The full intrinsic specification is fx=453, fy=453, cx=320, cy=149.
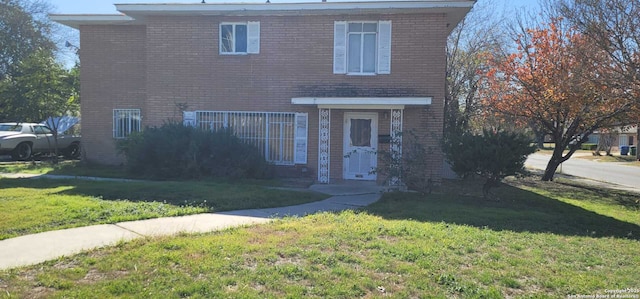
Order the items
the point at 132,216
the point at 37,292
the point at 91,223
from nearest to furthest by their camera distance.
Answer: the point at 37,292 → the point at 91,223 → the point at 132,216

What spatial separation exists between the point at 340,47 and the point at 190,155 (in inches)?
207

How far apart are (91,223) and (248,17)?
8.52 m

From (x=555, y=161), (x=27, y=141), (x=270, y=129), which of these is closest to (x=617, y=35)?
(x=555, y=161)

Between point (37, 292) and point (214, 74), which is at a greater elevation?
point (214, 74)

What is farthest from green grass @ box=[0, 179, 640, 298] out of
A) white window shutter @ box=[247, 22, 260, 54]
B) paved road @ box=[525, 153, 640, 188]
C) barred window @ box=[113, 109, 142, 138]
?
paved road @ box=[525, 153, 640, 188]

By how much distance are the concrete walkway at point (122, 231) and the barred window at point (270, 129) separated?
14.1 ft

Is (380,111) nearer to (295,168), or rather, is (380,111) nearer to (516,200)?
(295,168)

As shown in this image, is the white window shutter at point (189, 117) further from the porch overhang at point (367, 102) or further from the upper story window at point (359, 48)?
the upper story window at point (359, 48)

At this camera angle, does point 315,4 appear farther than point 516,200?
Yes

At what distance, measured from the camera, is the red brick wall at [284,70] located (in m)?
12.9

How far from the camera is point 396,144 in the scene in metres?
11.0

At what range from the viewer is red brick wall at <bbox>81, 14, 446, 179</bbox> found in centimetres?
1289

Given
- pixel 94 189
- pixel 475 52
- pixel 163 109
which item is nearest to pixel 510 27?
pixel 475 52

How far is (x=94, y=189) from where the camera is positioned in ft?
32.6
